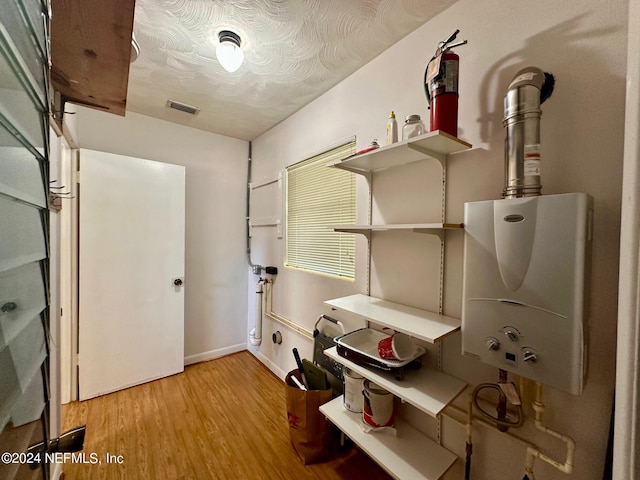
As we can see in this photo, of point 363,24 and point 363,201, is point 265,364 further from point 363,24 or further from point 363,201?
point 363,24

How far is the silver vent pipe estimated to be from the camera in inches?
33.9

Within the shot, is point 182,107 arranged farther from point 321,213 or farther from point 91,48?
point 321,213

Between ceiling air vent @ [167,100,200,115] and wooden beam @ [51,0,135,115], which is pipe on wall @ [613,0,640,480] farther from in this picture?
ceiling air vent @ [167,100,200,115]

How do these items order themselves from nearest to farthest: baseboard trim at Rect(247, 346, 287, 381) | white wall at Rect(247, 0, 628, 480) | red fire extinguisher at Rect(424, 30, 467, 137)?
white wall at Rect(247, 0, 628, 480) → red fire extinguisher at Rect(424, 30, 467, 137) → baseboard trim at Rect(247, 346, 287, 381)

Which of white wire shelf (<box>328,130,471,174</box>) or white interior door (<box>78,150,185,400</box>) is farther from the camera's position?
white interior door (<box>78,150,185,400</box>)

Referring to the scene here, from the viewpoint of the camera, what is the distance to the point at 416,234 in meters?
1.37

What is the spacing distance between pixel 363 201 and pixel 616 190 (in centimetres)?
110

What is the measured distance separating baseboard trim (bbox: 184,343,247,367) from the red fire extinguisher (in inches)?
120

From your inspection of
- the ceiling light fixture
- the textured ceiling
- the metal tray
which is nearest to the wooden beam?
the textured ceiling

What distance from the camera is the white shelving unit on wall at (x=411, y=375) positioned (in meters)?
1.05

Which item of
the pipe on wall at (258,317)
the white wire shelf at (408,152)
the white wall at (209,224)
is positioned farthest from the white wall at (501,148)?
the white wall at (209,224)

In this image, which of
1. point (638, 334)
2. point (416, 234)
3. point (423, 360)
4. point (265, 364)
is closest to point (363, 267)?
point (416, 234)

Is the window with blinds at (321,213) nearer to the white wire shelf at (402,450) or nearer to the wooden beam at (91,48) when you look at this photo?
the white wire shelf at (402,450)

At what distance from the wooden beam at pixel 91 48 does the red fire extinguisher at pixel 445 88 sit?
3.68ft
